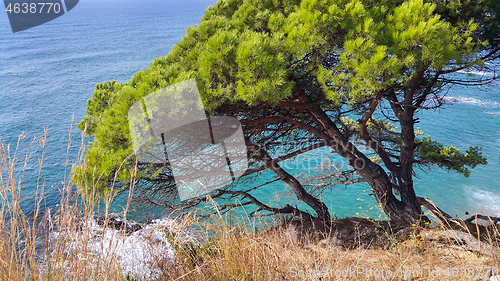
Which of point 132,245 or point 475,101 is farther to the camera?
point 475,101

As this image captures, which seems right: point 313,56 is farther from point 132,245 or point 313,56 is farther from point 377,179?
point 132,245

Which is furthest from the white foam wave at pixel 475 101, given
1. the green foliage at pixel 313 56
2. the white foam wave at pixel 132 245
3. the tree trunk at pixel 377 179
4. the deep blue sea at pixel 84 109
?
the white foam wave at pixel 132 245

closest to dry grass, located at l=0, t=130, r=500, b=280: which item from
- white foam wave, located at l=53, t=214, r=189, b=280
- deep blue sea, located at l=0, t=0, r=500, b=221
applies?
white foam wave, located at l=53, t=214, r=189, b=280

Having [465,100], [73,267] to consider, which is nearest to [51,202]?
[73,267]

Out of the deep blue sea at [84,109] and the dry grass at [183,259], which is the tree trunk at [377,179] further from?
A: the dry grass at [183,259]

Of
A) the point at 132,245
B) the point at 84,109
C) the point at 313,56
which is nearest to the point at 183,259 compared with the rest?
the point at 132,245

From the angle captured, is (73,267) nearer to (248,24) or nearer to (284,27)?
(284,27)

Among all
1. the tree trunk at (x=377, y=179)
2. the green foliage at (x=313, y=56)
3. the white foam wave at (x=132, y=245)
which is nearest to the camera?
the white foam wave at (x=132, y=245)

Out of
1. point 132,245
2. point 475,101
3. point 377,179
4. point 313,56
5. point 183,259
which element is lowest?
point 475,101

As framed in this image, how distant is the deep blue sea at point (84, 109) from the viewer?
989 cm

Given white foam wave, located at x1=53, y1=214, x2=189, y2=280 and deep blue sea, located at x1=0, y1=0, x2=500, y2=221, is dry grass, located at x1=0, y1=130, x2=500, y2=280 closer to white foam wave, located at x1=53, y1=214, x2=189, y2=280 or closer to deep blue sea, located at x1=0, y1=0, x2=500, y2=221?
white foam wave, located at x1=53, y1=214, x2=189, y2=280

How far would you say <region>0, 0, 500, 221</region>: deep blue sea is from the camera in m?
9.89

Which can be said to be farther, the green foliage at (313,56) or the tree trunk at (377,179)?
the tree trunk at (377,179)

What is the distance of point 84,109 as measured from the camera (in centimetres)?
1531
